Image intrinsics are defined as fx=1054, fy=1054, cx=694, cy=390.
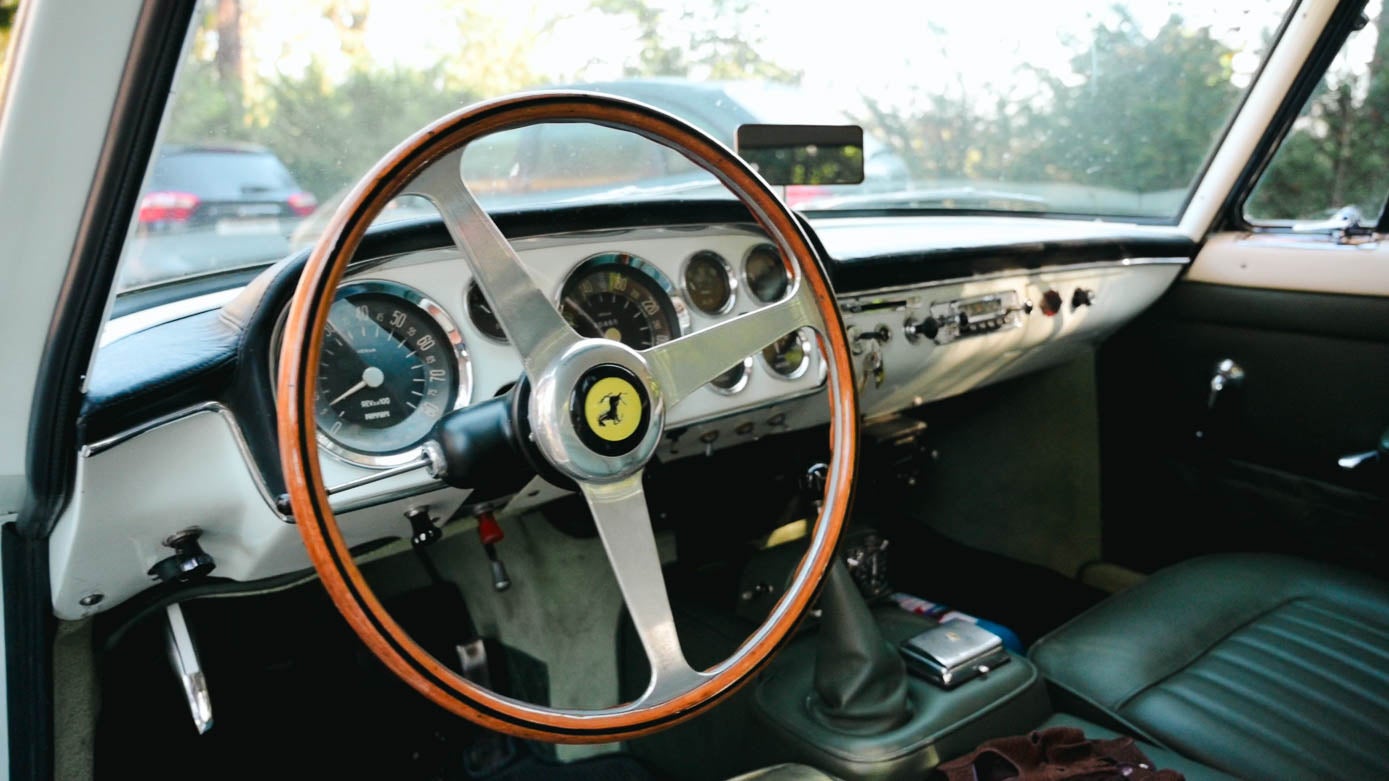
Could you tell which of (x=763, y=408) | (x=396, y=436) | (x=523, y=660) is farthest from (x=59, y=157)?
(x=523, y=660)

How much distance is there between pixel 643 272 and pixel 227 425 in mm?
659

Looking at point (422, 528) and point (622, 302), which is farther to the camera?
point (622, 302)

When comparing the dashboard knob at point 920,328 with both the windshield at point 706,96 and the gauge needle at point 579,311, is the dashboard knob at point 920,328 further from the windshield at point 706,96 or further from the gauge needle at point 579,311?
the gauge needle at point 579,311

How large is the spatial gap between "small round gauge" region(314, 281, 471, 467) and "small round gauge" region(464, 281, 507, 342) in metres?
0.04

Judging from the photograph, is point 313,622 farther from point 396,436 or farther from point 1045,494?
point 1045,494

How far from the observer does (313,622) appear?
209cm

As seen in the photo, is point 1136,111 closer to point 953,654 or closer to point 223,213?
point 953,654

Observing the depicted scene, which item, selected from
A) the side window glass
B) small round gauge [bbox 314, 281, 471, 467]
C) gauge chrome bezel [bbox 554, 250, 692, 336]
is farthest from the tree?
small round gauge [bbox 314, 281, 471, 467]

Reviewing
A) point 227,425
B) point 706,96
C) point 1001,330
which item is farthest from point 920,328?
point 227,425

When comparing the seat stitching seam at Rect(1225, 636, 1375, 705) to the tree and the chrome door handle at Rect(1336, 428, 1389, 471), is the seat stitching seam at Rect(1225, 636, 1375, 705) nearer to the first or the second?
the chrome door handle at Rect(1336, 428, 1389, 471)

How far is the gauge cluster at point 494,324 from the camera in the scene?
4.46ft

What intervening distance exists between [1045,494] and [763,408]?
148cm

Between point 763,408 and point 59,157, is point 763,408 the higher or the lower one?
the lower one

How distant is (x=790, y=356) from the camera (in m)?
1.86
